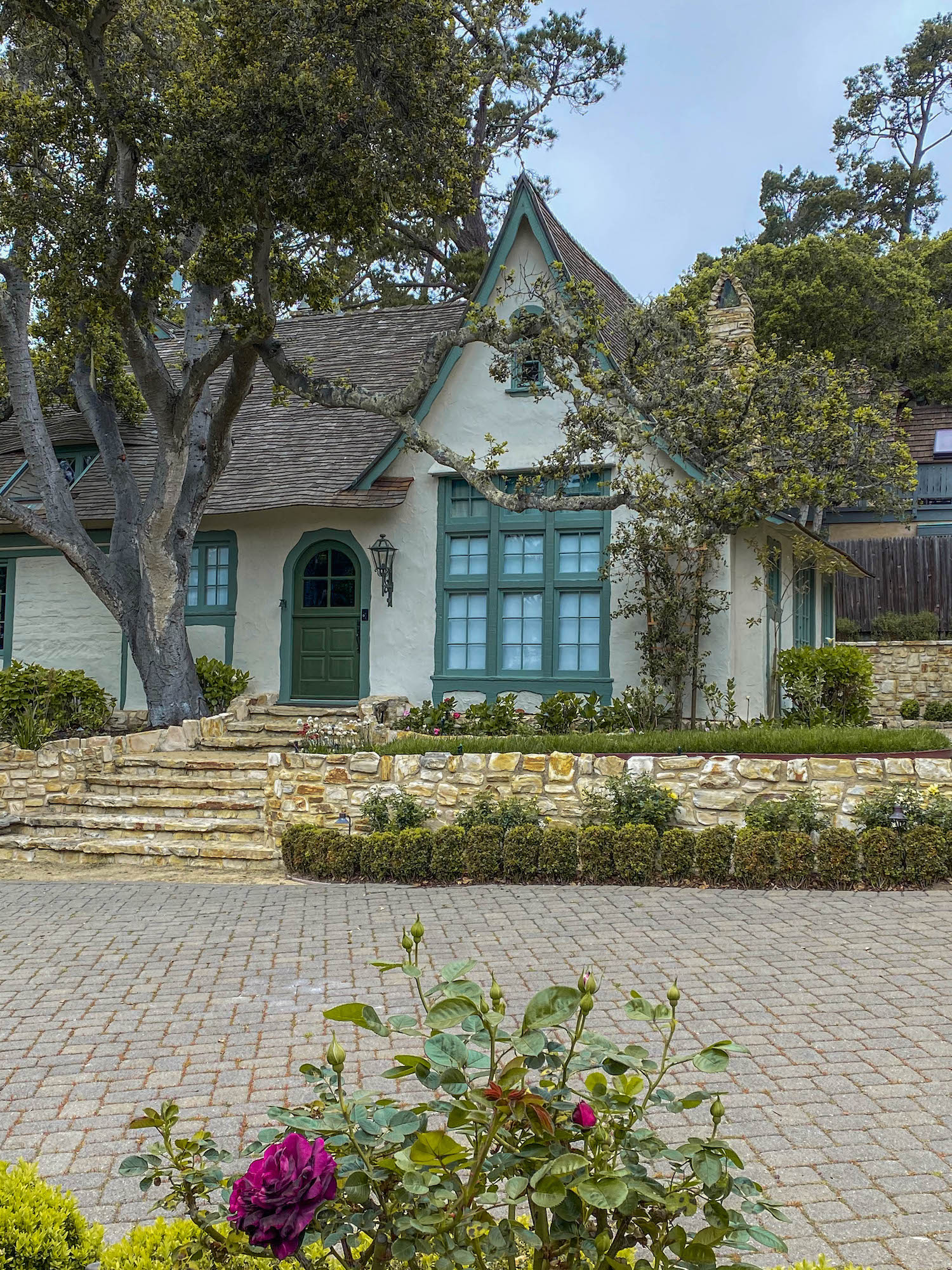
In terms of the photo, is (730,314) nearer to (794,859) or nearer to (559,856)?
(794,859)

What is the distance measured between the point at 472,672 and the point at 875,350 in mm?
20153

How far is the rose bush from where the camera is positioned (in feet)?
6.70

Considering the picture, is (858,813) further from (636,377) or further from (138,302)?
(138,302)

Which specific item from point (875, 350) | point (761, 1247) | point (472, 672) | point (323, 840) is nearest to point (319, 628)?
point (472, 672)

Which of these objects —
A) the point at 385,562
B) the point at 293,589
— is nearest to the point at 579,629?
the point at 385,562

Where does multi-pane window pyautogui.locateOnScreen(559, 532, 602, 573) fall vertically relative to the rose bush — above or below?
above

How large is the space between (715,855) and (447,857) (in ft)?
7.73

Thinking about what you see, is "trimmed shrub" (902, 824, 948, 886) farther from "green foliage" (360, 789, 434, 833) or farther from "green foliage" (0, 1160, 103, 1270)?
"green foliage" (0, 1160, 103, 1270)

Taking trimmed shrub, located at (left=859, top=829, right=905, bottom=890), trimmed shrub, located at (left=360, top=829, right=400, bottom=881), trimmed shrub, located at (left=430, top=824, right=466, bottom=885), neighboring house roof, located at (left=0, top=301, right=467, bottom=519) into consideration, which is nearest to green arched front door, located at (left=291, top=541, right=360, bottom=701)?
neighboring house roof, located at (left=0, top=301, right=467, bottom=519)

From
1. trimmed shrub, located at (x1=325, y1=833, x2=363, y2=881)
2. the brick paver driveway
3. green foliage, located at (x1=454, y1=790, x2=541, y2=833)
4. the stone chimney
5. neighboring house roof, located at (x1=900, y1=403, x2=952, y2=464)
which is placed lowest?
the brick paver driveway

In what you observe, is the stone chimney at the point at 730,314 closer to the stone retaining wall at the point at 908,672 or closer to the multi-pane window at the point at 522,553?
the multi-pane window at the point at 522,553

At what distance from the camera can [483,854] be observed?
8.95 metres

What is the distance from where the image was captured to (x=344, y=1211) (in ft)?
7.40

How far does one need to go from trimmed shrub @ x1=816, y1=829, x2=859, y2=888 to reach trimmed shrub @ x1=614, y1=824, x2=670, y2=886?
1.42 meters
